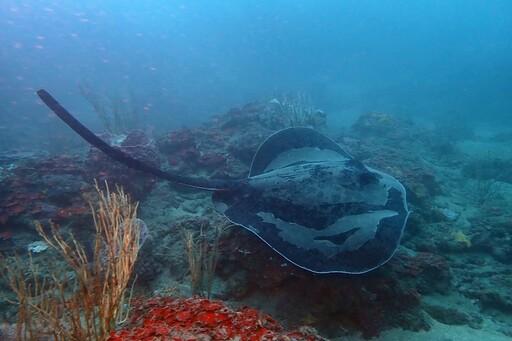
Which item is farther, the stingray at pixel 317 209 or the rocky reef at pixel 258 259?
the stingray at pixel 317 209

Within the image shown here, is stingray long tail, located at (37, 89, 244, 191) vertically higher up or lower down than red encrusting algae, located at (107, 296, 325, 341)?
higher up

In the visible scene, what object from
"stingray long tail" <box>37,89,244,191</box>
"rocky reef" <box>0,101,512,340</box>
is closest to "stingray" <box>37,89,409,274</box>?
"stingray long tail" <box>37,89,244,191</box>

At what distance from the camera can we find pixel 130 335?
5.97ft

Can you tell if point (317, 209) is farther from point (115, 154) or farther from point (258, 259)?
point (115, 154)

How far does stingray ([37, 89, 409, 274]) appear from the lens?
357 centimetres

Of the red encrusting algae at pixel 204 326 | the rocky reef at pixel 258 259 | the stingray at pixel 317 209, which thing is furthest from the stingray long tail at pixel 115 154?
the red encrusting algae at pixel 204 326

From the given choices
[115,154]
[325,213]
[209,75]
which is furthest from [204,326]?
[209,75]

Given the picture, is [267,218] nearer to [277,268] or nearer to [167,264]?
[277,268]

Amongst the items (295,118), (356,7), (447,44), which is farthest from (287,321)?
(356,7)

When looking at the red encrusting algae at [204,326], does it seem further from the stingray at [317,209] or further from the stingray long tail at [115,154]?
the stingray long tail at [115,154]

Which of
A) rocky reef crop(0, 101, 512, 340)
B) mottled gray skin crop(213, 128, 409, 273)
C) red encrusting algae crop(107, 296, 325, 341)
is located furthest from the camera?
mottled gray skin crop(213, 128, 409, 273)

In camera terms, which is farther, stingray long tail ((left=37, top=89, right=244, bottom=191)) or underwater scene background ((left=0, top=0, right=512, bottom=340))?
stingray long tail ((left=37, top=89, right=244, bottom=191))

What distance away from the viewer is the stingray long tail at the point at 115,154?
3.62 metres

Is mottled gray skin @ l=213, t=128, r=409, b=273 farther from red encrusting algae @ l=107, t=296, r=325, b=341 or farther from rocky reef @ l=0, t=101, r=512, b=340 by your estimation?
red encrusting algae @ l=107, t=296, r=325, b=341
